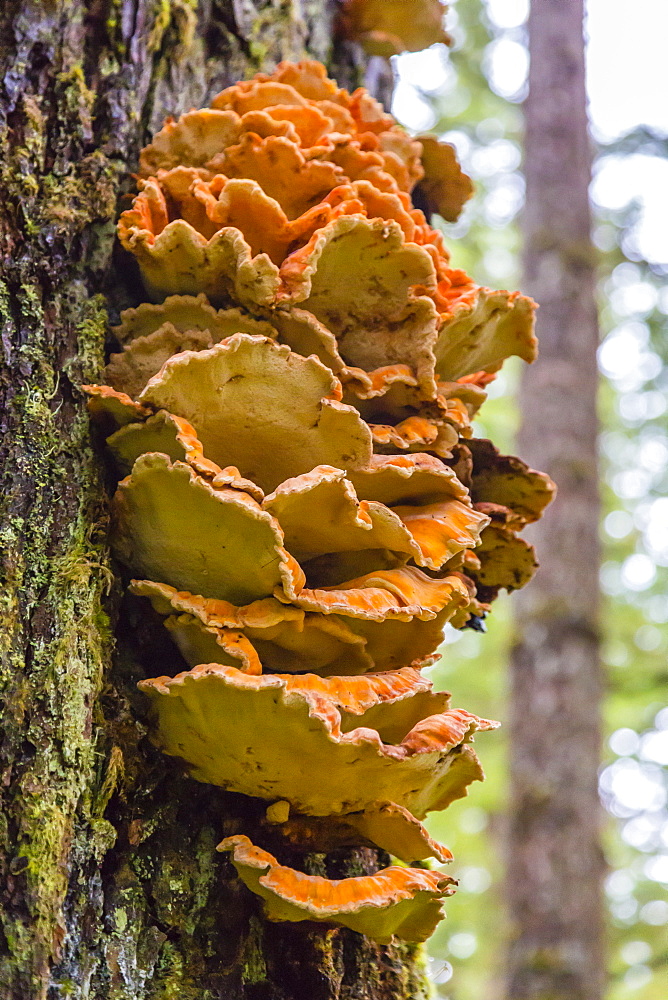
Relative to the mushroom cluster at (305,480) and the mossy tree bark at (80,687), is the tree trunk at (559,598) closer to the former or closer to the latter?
the mossy tree bark at (80,687)

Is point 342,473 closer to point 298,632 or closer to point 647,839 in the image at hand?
point 298,632

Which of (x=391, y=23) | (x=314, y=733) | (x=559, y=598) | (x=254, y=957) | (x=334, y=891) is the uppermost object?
(x=391, y=23)

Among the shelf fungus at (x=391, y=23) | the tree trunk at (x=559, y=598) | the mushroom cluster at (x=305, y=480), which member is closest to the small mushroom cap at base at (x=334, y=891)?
the mushroom cluster at (x=305, y=480)

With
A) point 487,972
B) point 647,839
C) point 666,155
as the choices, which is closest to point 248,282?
point 666,155

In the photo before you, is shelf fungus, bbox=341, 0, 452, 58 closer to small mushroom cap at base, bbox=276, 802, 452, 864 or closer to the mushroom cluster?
the mushroom cluster

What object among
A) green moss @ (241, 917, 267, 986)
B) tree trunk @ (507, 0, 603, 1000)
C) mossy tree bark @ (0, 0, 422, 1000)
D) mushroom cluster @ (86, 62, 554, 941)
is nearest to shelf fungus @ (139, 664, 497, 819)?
mushroom cluster @ (86, 62, 554, 941)

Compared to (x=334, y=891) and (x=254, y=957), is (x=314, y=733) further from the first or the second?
(x=254, y=957)

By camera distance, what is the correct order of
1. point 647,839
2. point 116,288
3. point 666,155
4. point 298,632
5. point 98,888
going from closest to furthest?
point 98,888 → point 298,632 → point 116,288 → point 666,155 → point 647,839

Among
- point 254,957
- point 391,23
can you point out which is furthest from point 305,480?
point 391,23
